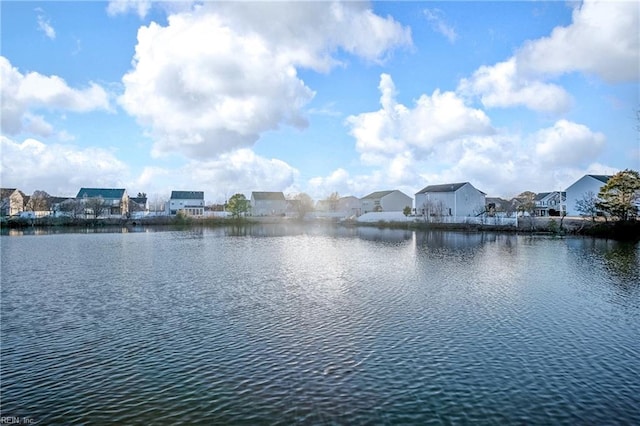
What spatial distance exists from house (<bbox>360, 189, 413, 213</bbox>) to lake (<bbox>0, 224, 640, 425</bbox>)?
66.4 metres

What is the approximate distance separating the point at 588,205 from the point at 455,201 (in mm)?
18204

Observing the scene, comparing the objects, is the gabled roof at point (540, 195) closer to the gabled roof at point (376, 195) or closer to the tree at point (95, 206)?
the gabled roof at point (376, 195)

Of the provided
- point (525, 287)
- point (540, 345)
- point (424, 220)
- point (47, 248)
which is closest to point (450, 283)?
point (525, 287)

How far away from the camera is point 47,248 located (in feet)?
107

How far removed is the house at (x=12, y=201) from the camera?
83.8 meters

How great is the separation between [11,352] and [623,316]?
57.0ft

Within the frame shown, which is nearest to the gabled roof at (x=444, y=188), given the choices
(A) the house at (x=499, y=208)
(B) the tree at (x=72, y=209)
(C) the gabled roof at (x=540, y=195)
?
(A) the house at (x=499, y=208)

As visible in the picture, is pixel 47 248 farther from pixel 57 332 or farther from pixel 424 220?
pixel 424 220

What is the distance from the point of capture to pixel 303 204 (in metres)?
99.5

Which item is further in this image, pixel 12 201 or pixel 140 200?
pixel 140 200

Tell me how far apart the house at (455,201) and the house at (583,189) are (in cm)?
1249

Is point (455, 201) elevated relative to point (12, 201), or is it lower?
lower

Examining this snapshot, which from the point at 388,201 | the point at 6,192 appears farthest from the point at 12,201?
the point at 388,201

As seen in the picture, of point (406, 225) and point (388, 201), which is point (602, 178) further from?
point (388, 201)
